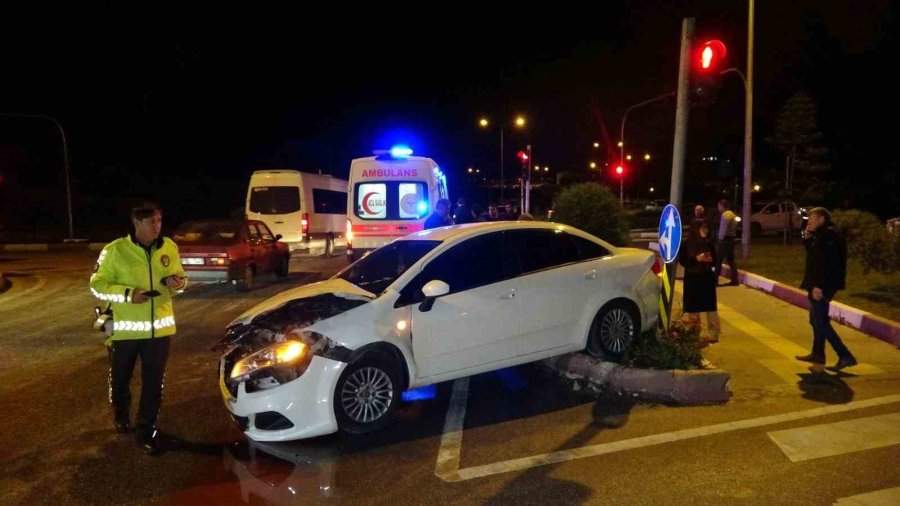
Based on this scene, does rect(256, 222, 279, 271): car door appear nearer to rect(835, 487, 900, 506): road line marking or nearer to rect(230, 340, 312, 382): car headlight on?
rect(230, 340, 312, 382): car headlight on

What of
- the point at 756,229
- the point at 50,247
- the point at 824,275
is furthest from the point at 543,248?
the point at 50,247

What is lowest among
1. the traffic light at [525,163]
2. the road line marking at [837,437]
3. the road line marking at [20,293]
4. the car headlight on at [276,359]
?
the road line marking at [20,293]

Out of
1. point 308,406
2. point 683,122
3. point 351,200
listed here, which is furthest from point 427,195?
point 308,406

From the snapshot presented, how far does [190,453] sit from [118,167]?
4911 centimetres

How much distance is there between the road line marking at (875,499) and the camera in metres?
4.34

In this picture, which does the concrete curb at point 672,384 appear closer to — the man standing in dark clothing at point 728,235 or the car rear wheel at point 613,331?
the car rear wheel at point 613,331

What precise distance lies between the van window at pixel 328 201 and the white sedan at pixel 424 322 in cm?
1575

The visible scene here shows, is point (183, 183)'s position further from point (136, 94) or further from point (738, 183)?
point (738, 183)

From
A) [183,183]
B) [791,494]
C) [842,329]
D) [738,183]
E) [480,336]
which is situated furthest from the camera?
[183,183]

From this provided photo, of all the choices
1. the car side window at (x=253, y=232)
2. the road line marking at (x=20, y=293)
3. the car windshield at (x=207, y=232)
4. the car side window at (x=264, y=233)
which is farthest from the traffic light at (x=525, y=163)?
the road line marking at (x=20, y=293)

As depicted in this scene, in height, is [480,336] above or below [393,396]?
above

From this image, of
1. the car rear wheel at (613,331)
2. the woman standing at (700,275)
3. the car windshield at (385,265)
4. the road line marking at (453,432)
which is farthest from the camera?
the woman standing at (700,275)

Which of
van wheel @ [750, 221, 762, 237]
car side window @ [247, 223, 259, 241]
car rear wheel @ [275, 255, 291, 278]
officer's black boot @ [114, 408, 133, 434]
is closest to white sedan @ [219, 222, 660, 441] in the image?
officer's black boot @ [114, 408, 133, 434]

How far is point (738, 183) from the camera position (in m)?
20.3
